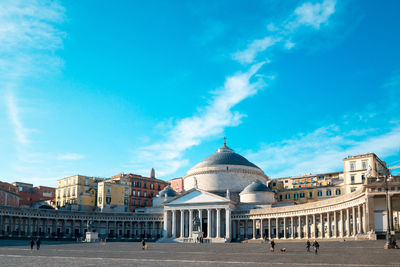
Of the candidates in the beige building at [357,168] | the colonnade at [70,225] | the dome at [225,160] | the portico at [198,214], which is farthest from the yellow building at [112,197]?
the beige building at [357,168]

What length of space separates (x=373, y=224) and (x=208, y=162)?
189 feet

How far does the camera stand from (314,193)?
307 feet

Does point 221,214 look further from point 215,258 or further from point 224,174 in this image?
point 215,258

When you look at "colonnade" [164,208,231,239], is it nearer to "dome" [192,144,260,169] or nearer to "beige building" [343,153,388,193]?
"dome" [192,144,260,169]

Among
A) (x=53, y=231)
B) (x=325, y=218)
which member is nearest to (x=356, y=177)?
(x=325, y=218)

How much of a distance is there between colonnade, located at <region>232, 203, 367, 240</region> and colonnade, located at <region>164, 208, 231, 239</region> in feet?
8.74

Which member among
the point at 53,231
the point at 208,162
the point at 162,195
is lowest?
the point at 53,231

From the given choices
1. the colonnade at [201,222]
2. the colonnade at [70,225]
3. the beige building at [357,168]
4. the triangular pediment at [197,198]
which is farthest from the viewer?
the triangular pediment at [197,198]

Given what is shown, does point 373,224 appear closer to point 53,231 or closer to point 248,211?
point 248,211

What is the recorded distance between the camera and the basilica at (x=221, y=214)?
72.6 m

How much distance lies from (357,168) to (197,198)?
32485 millimetres

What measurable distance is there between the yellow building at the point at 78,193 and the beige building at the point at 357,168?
196 feet

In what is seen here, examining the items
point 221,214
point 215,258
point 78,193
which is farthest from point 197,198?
point 215,258

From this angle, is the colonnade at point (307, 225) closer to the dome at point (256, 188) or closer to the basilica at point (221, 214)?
the basilica at point (221, 214)
